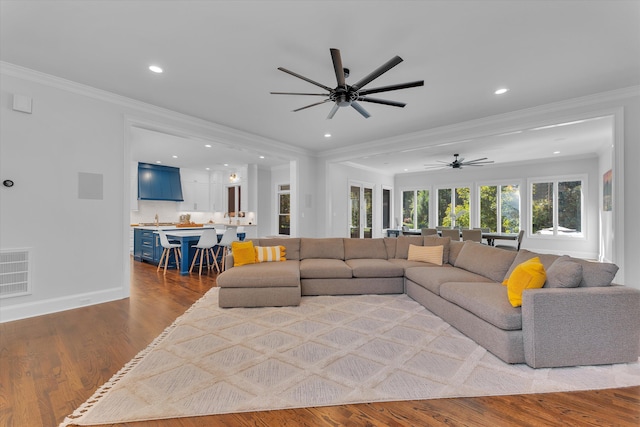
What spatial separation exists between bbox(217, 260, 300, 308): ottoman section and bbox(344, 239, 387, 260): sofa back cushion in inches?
56.7

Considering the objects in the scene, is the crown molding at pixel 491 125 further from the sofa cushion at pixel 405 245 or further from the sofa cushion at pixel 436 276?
the sofa cushion at pixel 436 276

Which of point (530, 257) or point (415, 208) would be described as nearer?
point (530, 257)

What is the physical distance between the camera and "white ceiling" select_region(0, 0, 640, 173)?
7.69 feet

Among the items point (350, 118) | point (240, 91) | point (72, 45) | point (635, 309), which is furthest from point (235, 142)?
point (635, 309)

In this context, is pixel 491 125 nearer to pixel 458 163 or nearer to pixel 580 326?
pixel 458 163

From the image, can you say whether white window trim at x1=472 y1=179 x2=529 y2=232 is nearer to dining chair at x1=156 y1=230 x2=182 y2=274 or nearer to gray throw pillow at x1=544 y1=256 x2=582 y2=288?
gray throw pillow at x1=544 y1=256 x2=582 y2=288

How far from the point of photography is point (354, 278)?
4176 millimetres

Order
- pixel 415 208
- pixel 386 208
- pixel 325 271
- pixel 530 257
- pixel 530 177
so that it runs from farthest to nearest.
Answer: pixel 386 208, pixel 415 208, pixel 530 177, pixel 325 271, pixel 530 257

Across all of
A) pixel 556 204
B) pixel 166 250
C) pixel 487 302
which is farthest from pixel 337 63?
pixel 556 204

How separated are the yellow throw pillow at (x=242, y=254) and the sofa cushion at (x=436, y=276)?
230 centimetres

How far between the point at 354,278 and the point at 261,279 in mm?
1381

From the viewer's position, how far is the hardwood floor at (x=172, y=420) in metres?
1.66

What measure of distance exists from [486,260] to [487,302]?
4.29 feet

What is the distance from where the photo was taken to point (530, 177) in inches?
335
